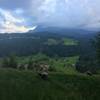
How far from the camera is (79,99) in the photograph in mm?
53000

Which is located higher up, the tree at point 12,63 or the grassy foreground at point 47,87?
the grassy foreground at point 47,87

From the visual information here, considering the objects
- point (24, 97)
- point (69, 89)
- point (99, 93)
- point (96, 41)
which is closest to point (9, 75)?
point (24, 97)

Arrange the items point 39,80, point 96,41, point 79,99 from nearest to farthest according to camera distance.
A: point 79,99 < point 39,80 < point 96,41

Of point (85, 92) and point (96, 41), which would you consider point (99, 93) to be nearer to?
point (85, 92)

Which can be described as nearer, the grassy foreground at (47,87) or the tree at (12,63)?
the grassy foreground at (47,87)

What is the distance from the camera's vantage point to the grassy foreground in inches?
1992

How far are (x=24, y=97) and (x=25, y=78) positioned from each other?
21.6 ft

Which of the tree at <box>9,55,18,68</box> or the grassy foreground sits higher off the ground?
the grassy foreground

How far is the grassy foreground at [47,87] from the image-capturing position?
166 feet

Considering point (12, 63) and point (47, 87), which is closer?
point (47, 87)

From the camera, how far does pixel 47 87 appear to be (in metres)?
54.3

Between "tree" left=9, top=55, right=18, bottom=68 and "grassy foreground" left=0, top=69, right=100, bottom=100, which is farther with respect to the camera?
"tree" left=9, top=55, right=18, bottom=68

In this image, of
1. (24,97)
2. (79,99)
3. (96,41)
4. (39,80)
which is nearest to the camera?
(24,97)

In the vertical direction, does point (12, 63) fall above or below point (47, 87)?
below
